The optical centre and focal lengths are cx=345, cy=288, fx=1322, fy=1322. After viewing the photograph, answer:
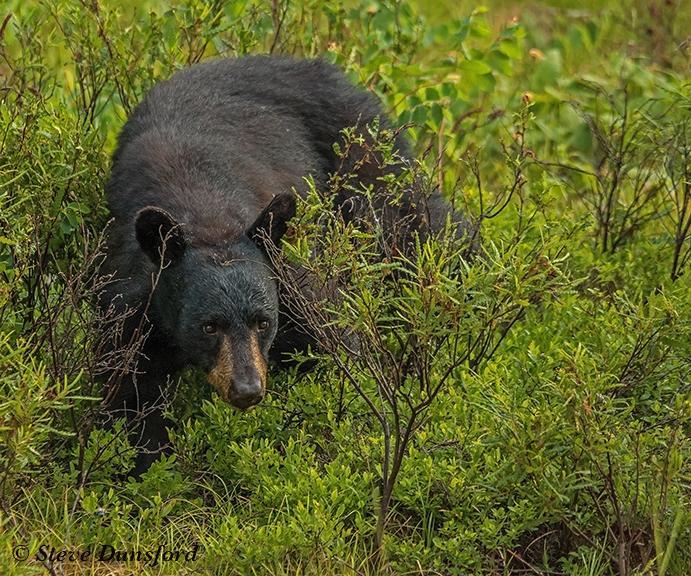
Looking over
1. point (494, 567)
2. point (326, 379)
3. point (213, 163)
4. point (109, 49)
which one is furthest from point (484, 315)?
point (109, 49)

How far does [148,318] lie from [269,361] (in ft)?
1.88

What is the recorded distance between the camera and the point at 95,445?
480 centimetres

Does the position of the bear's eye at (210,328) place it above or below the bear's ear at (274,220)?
below

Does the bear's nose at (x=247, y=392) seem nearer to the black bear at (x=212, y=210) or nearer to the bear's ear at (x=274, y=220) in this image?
the black bear at (x=212, y=210)

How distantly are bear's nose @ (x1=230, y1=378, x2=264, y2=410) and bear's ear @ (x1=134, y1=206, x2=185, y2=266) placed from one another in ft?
1.81

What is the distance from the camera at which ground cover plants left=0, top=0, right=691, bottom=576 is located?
4.36m

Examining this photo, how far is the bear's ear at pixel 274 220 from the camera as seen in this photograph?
4988mm

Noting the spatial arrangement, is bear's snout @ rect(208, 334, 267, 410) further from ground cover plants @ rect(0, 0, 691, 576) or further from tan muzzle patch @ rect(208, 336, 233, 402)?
ground cover plants @ rect(0, 0, 691, 576)

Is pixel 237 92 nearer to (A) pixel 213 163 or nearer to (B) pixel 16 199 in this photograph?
(A) pixel 213 163

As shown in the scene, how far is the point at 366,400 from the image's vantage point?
4.55 meters

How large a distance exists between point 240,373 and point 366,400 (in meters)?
0.54
